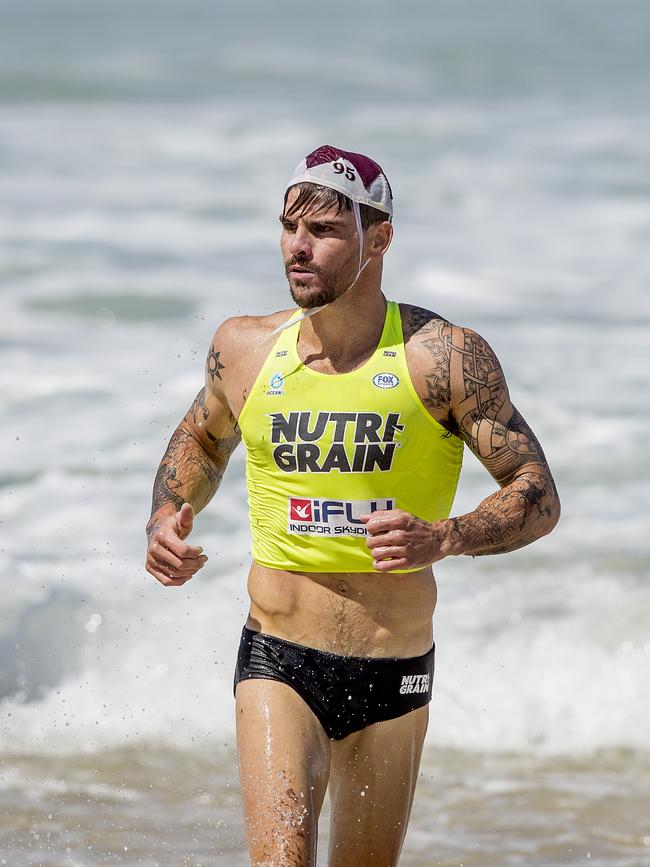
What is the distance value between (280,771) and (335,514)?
0.73 metres

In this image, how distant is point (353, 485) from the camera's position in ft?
13.1

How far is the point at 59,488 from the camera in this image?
10039 mm

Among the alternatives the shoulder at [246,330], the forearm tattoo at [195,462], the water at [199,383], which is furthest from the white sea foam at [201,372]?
the shoulder at [246,330]

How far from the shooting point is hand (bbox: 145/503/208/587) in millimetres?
3775

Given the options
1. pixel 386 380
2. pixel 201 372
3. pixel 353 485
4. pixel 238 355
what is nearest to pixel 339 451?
pixel 353 485

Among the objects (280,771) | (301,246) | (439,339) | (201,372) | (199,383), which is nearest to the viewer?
(280,771)

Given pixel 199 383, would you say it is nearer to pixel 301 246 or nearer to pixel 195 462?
pixel 195 462

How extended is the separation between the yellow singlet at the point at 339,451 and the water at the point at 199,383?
233cm

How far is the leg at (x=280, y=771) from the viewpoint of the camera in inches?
141

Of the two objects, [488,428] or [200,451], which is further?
[200,451]

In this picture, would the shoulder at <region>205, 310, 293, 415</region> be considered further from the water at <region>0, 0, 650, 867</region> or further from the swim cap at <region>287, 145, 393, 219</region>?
the water at <region>0, 0, 650, 867</region>

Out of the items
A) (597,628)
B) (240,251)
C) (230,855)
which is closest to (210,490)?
(230,855)

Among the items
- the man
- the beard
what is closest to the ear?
the man

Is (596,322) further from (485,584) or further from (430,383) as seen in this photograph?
(430,383)
